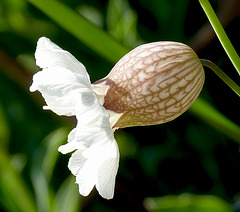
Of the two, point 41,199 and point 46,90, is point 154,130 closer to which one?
point 41,199

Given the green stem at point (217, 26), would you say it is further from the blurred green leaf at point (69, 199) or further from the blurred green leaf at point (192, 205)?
the blurred green leaf at point (69, 199)

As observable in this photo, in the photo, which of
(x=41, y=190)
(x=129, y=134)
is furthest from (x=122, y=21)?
(x=41, y=190)

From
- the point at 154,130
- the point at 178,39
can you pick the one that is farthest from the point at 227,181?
the point at 178,39

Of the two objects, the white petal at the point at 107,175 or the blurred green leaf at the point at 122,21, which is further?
the blurred green leaf at the point at 122,21

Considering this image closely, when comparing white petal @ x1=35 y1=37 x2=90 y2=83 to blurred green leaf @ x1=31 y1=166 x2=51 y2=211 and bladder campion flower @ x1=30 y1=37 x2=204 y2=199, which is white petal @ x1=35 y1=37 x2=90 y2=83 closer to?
bladder campion flower @ x1=30 y1=37 x2=204 y2=199

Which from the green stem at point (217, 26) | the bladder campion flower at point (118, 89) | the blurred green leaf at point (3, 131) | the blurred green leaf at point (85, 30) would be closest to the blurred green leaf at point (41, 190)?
the blurred green leaf at point (3, 131)
